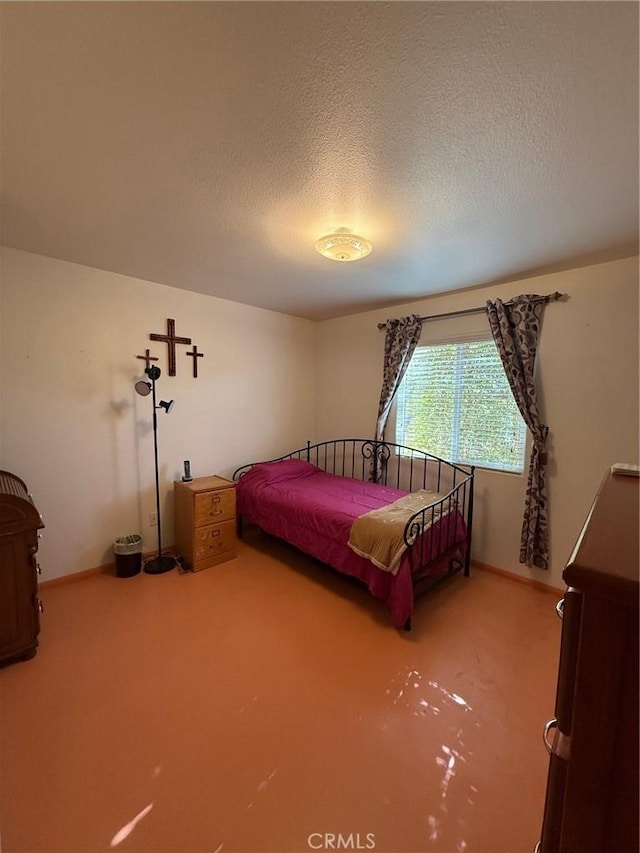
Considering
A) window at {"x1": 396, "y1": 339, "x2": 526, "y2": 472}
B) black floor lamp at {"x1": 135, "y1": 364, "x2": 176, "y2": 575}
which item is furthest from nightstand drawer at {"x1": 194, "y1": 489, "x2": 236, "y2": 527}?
window at {"x1": 396, "y1": 339, "x2": 526, "y2": 472}

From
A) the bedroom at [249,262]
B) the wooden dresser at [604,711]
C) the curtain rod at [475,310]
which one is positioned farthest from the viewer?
the curtain rod at [475,310]

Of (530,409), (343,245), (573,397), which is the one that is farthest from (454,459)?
(343,245)

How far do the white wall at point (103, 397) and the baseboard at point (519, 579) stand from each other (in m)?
2.62

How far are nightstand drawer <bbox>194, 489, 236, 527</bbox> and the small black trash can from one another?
0.51m

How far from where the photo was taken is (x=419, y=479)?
3.54 m

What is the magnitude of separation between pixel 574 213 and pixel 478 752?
2655mm

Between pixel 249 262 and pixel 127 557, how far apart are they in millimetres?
2558

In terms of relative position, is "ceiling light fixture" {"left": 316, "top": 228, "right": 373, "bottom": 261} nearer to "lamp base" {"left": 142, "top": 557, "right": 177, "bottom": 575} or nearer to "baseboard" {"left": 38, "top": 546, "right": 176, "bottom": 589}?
"lamp base" {"left": 142, "top": 557, "right": 177, "bottom": 575}

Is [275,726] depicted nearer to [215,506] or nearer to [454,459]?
[215,506]

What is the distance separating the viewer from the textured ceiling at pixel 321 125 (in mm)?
958

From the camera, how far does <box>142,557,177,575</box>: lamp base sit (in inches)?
115

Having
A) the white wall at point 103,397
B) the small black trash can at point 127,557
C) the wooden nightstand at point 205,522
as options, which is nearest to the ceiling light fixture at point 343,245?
the white wall at point 103,397

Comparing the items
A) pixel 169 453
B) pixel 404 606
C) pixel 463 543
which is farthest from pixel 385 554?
pixel 169 453

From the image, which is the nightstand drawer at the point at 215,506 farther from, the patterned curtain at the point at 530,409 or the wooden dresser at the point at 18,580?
the patterned curtain at the point at 530,409
